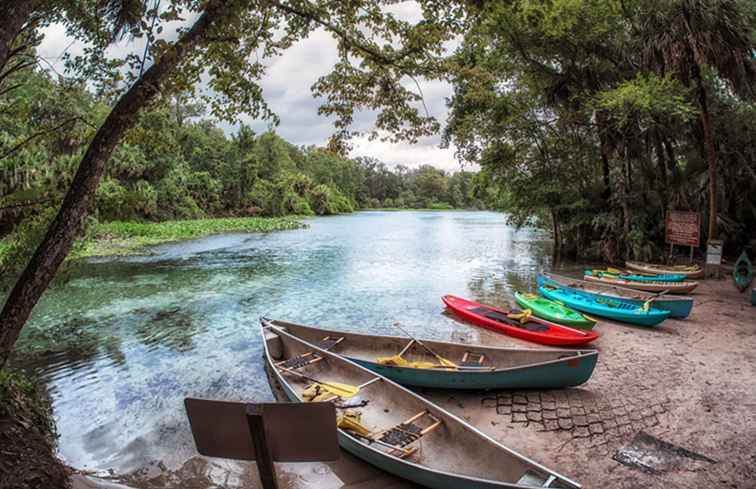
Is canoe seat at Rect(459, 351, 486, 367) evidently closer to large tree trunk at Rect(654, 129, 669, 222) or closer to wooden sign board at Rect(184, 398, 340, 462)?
wooden sign board at Rect(184, 398, 340, 462)

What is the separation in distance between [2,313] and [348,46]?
5008 millimetres

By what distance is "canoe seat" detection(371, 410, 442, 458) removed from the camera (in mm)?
4727

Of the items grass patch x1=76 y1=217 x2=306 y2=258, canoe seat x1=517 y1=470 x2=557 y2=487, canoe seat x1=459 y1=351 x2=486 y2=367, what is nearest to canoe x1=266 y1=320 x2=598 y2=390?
canoe seat x1=459 y1=351 x2=486 y2=367

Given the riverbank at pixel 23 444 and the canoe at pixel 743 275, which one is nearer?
the riverbank at pixel 23 444

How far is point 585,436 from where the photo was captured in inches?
217

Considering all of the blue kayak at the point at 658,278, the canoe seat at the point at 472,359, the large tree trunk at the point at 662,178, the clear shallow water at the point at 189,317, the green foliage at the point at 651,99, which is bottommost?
the clear shallow water at the point at 189,317

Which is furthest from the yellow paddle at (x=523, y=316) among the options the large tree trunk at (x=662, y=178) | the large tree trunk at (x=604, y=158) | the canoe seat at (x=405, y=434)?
the large tree trunk at (x=662, y=178)

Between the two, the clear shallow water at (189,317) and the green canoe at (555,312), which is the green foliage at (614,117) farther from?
the green canoe at (555,312)

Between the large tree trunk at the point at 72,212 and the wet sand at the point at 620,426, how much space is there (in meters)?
1.78

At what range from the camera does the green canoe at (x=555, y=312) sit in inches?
368

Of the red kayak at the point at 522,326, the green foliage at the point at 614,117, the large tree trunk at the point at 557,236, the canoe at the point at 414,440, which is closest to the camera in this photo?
the canoe at the point at 414,440

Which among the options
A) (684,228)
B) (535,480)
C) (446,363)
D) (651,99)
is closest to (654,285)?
(684,228)

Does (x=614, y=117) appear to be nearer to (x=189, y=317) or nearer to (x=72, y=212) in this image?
(x=189, y=317)

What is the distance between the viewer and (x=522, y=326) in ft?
30.6
